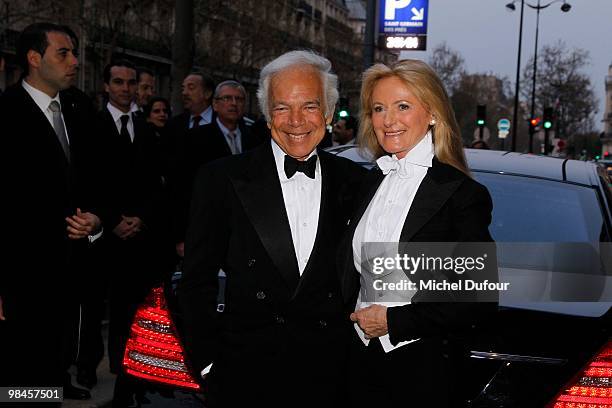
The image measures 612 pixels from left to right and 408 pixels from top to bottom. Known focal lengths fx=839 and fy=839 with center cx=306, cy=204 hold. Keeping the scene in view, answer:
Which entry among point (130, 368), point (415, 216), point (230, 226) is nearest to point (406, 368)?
point (415, 216)

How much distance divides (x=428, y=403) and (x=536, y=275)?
2.63 feet

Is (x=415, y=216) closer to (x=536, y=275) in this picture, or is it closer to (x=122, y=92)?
(x=536, y=275)

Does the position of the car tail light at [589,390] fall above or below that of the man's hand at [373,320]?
below

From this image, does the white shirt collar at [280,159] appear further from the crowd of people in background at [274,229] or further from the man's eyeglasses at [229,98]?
the man's eyeglasses at [229,98]

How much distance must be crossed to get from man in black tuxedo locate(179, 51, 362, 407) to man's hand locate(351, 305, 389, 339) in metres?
0.23

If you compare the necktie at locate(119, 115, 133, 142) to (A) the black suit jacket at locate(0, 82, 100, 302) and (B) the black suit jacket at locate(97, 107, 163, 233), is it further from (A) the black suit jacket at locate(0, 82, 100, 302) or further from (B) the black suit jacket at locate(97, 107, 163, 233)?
(A) the black suit jacket at locate(0, 82, 100, 302)

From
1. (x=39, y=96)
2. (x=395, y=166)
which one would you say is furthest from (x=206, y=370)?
(x=39, y=96)

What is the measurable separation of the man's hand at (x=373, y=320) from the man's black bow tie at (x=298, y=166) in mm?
553

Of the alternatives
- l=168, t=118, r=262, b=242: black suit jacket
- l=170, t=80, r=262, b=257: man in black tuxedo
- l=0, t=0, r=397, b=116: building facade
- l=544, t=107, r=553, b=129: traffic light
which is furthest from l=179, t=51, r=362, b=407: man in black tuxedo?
l=544, t=107, r=553, b=129: traffic light

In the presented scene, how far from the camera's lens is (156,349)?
303cm

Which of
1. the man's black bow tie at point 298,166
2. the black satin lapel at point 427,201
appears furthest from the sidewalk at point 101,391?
the black satin lapel at point 427,201

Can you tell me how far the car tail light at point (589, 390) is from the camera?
261 cm

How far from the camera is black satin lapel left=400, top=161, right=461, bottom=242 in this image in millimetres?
2611

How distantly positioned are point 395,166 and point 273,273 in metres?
0.55
